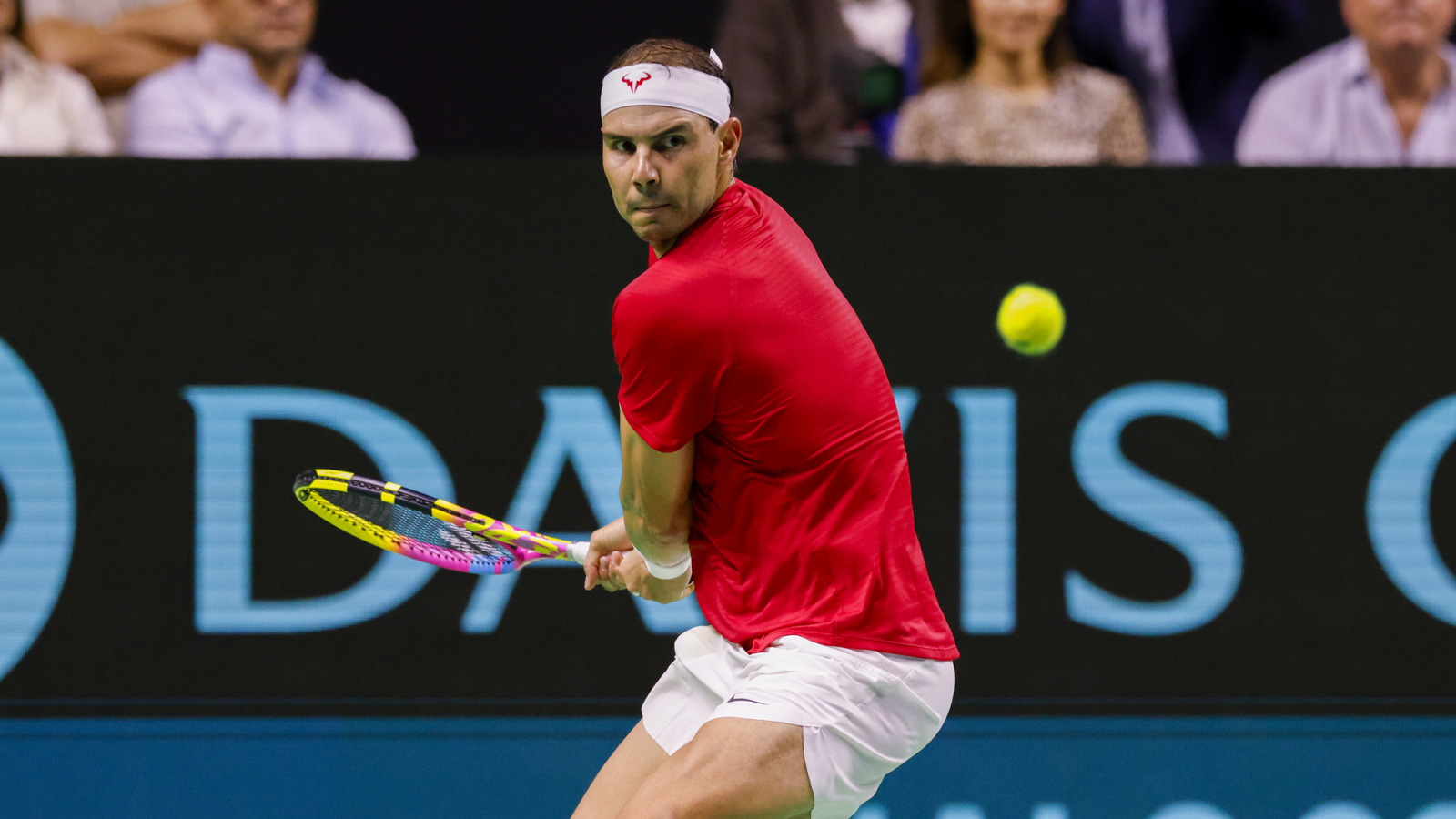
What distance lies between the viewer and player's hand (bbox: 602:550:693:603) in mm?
2676

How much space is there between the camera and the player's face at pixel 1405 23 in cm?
486

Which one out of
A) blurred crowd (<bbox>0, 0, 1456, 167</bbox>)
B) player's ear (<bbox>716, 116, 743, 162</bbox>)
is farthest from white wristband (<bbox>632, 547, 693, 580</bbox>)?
blurred crowd (<bbox>0, 0, 1456, 167</bbox>)

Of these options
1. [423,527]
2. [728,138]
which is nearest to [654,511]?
[728,138]

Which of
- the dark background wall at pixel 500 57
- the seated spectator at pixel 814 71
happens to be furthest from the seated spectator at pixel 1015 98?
the dark background wall at pixel 500 57

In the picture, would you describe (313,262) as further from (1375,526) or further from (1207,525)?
(1375,526)

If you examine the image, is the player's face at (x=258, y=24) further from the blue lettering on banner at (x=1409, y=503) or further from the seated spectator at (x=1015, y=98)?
the blue lettering on banner at (x=1409, y=503)

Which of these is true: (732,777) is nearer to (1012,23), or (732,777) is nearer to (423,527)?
(423,527)

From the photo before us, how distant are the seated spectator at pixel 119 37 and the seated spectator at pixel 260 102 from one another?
84 millimetres

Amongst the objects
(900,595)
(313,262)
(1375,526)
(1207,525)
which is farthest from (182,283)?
(1375,526)

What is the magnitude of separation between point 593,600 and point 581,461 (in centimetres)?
40

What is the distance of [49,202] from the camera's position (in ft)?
13.7

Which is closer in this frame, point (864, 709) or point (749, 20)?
point (864, 709)

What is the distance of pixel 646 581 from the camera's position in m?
2.73

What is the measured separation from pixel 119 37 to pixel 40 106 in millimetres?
346
